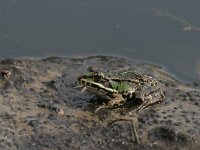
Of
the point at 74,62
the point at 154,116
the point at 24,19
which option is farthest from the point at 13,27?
the point at 154,116

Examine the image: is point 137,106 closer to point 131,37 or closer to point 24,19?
point 131,37

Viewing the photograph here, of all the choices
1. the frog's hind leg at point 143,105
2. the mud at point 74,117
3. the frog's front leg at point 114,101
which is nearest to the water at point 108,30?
the mud at point 74,117

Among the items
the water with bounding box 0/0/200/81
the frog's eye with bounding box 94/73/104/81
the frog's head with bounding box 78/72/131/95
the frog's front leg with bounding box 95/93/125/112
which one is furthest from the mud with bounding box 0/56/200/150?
the water with bounding box 0/0/200/81

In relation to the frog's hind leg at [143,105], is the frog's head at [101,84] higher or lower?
higher

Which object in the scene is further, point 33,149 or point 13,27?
point 13,27

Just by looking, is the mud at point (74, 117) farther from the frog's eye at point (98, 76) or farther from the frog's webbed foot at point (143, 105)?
the frog's eye at point (98, 76)

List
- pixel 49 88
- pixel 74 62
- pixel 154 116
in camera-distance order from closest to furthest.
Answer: pixel 154 116 → pixel 49 88 → pixel 74 62
